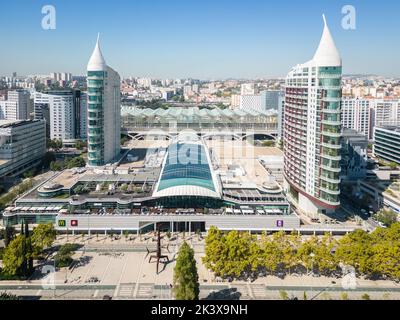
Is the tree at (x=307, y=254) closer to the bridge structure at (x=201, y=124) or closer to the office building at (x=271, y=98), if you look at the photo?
the bridge structure at (x=201, y=124)

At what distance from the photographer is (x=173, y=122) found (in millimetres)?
24734

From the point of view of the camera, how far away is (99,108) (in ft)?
50.3

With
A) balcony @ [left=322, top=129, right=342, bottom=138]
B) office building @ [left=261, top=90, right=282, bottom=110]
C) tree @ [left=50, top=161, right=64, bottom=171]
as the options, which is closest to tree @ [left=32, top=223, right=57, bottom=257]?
balcony @ [left=322, top=129, right=342, bottom=138]

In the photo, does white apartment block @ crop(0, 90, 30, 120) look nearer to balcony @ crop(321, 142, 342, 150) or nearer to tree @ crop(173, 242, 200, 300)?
balcony @ crop(321, 142, 342, 150)

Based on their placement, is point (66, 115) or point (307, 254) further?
point (66, 115)

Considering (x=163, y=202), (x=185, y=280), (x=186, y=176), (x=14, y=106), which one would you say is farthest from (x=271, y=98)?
(x=185, y=280)

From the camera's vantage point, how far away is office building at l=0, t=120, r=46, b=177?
1454cm

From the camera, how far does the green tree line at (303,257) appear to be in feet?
24.3

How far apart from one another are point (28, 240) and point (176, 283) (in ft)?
11.0

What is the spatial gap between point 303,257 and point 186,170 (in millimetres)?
5280

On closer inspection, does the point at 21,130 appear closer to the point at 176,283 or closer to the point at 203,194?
the point at 203,194

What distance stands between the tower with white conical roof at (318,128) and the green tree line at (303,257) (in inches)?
92.1

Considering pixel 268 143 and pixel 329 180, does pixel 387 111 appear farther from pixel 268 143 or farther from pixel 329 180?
pixel 329 180

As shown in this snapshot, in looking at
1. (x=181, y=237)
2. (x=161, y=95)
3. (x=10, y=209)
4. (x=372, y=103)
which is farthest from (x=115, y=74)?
(x=161, y=95)
